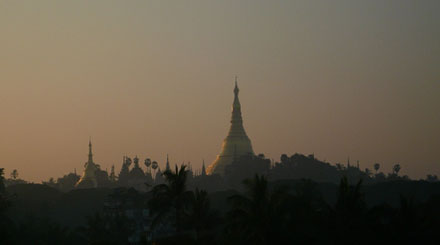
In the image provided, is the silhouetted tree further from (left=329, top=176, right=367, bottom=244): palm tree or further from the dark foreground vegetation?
(left=329, top=176, right=367, bottom=244): palm tree

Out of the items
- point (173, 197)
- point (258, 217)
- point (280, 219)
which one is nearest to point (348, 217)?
point (280, 219)

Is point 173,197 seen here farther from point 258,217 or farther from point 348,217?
point 348,217

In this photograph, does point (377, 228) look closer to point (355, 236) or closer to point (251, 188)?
point (355, 236)

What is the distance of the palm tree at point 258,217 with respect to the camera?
61.8 metres

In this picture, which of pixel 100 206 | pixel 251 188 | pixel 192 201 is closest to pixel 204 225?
pixel 192 201

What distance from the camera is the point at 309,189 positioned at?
94.9m

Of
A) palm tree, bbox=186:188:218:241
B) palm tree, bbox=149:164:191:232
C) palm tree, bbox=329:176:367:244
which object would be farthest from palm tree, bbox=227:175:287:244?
palm tree, bbox=186:188:218:241

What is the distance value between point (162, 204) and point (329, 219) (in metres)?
12.2

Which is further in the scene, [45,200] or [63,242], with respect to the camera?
[45,200]

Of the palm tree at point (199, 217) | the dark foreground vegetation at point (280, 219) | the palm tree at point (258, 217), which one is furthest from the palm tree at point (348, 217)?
the palm tree at point (199, 217)

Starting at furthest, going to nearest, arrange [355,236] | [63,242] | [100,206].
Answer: [100,206] → [63,242] → [355,236]

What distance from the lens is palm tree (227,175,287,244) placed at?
61.8 meters

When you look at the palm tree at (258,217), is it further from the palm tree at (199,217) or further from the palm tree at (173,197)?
the palm tree at (199,217)

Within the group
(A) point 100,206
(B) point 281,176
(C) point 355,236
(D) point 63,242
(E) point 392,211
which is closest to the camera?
(C) point 355,236
